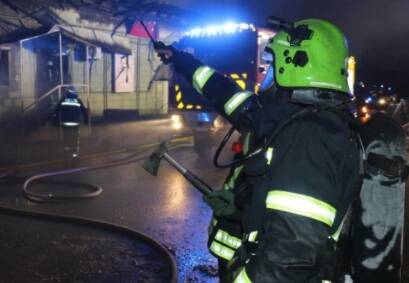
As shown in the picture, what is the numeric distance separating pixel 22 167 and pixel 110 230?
382 centimetres

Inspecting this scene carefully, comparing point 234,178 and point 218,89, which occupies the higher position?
point 218,89

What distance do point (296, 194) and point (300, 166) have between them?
9 centimetres

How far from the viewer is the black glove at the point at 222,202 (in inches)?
81.8

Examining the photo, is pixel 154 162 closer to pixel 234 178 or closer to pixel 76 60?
pixel 234 178

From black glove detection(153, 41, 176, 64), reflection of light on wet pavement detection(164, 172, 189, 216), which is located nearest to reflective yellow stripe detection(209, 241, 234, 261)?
black glove detection(153, 41, 176, 64)

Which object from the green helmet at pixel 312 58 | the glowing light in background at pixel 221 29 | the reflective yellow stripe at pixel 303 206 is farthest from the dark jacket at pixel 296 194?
the glowing light in background at pixel 221 29

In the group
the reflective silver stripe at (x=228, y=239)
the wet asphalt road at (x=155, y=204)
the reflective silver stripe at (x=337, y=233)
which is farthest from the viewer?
the wet asphalt road at (x=155, y=204)

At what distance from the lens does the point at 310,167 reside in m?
1.49

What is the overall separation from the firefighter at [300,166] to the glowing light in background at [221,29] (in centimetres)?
782

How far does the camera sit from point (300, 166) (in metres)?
1.49

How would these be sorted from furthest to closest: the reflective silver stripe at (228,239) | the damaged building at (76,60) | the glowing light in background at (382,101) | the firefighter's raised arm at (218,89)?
1. the glowing light in background at (382,101)
2. the damaged building at (76,60)
3. the firefighter's raised arm at (218,89)
4. the reflective silver stripe at (228,239)

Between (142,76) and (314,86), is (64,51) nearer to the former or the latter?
(142,76)

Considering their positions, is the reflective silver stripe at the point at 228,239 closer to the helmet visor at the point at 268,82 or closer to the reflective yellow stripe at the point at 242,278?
the reflective yellow stripe at the point at 242,278

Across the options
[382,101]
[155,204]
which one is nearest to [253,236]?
[155,204]
